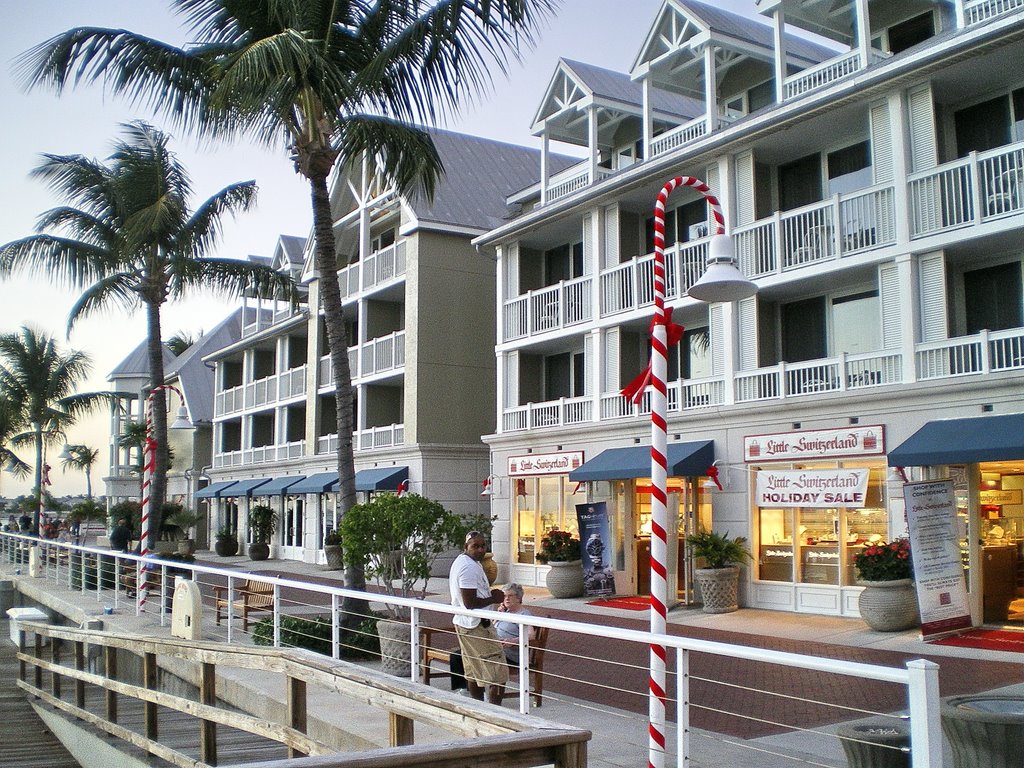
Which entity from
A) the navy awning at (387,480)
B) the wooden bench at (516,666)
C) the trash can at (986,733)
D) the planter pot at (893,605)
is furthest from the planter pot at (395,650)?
the navy awning at (387,480)

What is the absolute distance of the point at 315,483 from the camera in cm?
3494

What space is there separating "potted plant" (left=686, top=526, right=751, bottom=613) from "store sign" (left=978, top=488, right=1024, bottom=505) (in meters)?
4.40

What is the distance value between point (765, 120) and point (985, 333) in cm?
599

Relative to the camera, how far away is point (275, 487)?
37750 mm

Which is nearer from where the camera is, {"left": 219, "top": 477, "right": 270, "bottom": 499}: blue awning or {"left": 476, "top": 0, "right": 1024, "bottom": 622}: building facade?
{"left": 476, "top": 0, "right": 1024, "bottom": 622}: building facade

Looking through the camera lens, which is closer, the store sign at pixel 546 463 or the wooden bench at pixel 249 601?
the wooden bench at pixel 249 601

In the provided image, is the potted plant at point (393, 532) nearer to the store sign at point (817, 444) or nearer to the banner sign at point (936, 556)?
the banner sign at point (936, 556)

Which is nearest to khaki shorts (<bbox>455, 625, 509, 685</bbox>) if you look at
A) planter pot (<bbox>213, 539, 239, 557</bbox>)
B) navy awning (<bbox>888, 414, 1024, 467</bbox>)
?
navy awning (<bbox>888, 414, 1024, 467</bbox>)

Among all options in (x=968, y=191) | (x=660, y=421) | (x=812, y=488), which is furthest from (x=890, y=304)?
(x=660, y=421)

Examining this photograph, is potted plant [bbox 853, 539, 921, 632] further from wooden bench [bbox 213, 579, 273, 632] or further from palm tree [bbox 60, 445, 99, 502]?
palm tree [bbox 60, 445, 99, 502]

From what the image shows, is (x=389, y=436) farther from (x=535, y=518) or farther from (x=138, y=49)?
(x=138, y=49)

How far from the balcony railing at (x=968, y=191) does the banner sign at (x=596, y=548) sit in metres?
8.65

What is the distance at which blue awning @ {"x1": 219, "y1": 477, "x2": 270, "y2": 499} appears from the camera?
40531 millimetres

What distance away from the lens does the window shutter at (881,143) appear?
17516 millimetres
